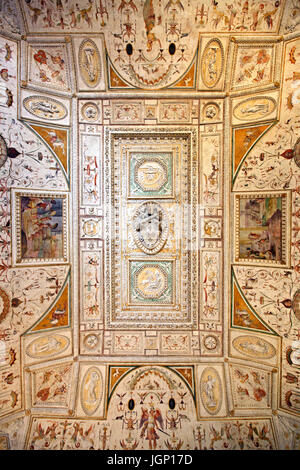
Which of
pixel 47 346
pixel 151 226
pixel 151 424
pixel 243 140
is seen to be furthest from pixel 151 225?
pixel 151 424

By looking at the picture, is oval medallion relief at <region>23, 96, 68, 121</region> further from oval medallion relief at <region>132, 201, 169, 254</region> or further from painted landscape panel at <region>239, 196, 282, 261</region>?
painted landscape panel at <region>239, 196, 282, 261</region>

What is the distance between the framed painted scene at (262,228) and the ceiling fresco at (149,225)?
4 cm

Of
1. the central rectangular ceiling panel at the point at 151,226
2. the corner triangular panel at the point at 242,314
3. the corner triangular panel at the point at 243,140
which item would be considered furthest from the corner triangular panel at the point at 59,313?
the corner triangular panel at the point at 243,140

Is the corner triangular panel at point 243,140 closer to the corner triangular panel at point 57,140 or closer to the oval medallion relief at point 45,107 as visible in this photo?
the corner triangular panel at point 57,140

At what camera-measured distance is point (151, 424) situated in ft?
20.2

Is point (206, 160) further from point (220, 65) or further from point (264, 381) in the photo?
point (264, 381)

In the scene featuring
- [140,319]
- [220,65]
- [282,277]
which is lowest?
[140,319]

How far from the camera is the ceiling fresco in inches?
232

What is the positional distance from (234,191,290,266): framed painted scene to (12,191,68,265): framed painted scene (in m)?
5.17

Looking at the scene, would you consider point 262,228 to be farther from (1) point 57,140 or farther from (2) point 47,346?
(2) point 47,346

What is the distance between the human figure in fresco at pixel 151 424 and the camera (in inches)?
235
